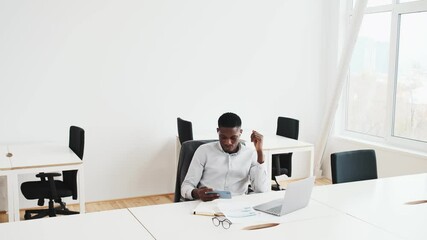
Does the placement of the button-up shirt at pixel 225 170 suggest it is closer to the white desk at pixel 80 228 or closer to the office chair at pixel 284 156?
the white desk at pixel 80 228

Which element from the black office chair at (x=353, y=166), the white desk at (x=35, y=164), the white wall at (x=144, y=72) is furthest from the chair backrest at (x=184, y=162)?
the white wall at (x=144, y=72)

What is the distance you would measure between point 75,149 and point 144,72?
1.31 meters

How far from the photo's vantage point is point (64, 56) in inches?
197

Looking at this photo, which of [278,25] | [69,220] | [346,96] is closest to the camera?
[69,220]

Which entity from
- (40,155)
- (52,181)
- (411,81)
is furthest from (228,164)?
(411,81)

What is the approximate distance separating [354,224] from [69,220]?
1464 mm

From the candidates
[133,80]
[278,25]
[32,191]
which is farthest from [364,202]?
[278,25]

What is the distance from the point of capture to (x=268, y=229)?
95.9 inches

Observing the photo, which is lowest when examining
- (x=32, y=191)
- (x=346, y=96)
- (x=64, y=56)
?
(x=32, y=191)

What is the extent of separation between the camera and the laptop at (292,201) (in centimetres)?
258

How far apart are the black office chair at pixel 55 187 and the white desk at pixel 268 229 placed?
168 centimetres

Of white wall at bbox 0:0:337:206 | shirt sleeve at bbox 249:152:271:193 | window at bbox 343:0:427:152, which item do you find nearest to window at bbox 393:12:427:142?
window at bbox 343:0:427:152

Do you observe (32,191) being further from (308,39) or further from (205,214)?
(308,39)

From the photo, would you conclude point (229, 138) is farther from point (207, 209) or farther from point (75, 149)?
point (75, 149)
